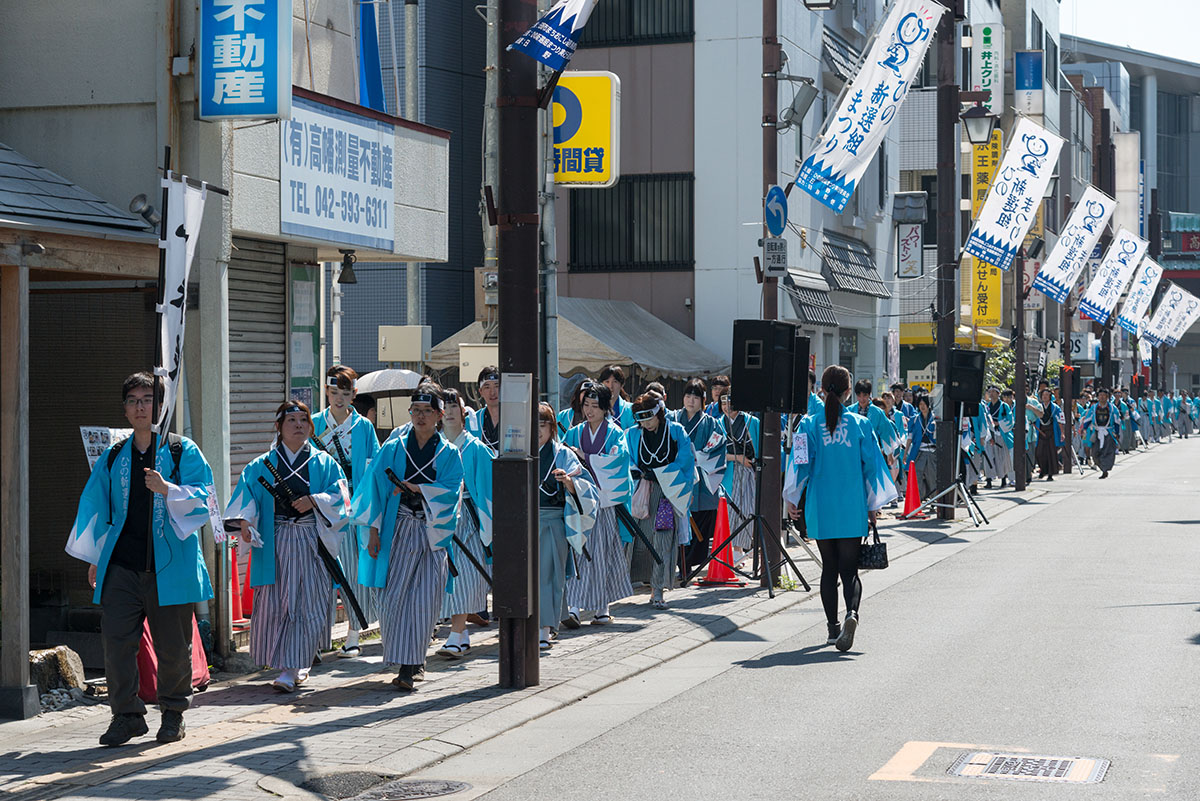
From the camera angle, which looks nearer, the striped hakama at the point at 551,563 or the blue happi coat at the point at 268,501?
the blue happi coat at the point at 268,501

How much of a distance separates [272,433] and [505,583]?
3310 millimetres

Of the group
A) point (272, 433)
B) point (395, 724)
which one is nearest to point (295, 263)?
point (272, 433)

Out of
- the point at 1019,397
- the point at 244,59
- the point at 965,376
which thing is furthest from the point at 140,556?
the point at 1019,397

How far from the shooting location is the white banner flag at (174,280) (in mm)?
8195

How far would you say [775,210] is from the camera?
15.7 meters

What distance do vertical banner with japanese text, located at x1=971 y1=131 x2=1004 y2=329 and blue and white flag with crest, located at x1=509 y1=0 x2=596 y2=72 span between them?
33163 mm

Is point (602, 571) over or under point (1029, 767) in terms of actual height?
over

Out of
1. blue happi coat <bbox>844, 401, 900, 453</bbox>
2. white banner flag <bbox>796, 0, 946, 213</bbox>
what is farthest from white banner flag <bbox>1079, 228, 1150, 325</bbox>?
blue happi coat <bbox>844, 401, 900, 453</bbox>

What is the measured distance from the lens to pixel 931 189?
46781 mm

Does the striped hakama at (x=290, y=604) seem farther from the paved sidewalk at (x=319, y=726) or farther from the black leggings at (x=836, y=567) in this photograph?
the black leggings at (x=836, y=567)

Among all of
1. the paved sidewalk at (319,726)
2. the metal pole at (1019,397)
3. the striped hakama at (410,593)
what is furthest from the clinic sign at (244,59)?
the metal pole at (1019,397)

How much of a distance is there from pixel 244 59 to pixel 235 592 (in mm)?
3611

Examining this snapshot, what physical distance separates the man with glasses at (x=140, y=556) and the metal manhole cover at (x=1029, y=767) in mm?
3924

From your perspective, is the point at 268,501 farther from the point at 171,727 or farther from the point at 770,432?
the point at 770,432
